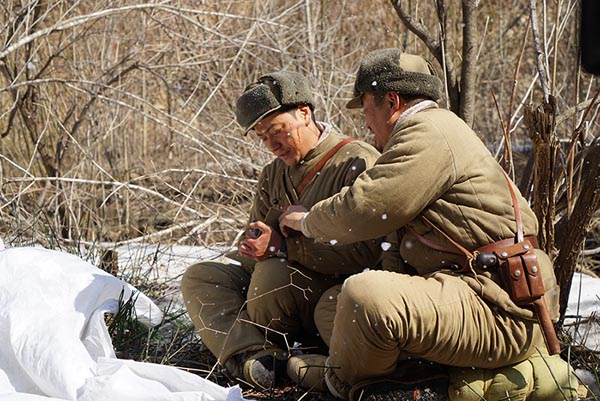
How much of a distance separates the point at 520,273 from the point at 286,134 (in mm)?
1320

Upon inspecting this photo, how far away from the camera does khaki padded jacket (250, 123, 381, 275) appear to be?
422cm

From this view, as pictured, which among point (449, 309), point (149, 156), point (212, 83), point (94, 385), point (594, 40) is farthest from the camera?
point (149, 156)

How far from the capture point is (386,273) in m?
3.52

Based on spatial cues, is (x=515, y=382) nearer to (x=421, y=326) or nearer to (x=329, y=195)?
(x=421, y=326)

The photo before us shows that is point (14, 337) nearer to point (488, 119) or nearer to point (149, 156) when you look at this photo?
point (149, 156)

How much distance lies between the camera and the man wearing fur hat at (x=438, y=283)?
11.4ft

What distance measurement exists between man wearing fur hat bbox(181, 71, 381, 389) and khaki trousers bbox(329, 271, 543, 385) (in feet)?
1.76

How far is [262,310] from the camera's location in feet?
14.0

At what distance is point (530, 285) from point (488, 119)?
23.3ft

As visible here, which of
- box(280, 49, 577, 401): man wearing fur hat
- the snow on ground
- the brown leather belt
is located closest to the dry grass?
the snow on ground

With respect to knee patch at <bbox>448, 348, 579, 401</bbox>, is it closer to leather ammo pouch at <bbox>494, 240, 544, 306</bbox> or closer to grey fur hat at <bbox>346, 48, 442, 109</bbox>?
leather ammo pouch at <bbox>494, 240, 544, 306</bbox>

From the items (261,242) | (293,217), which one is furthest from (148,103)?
(293,217)

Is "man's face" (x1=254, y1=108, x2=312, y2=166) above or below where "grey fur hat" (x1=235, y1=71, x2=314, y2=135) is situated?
below

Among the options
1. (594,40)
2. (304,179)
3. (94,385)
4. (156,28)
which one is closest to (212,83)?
(156,28)
